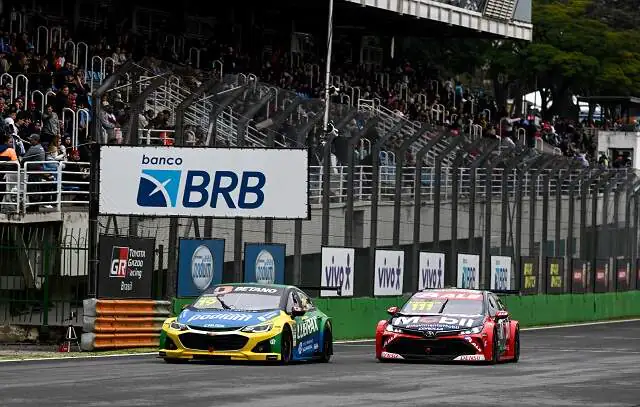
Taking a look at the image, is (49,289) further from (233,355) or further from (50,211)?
(233,355)

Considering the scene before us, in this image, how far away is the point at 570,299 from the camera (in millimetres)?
47594

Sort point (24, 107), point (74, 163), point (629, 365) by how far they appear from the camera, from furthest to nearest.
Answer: point (24, 107) → point (74, 163) → point (629, 365)

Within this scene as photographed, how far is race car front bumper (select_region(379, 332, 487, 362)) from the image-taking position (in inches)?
926

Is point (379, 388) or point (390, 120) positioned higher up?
point (390, 120)

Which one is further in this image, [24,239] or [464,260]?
[464,260]

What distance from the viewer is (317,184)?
102 ft

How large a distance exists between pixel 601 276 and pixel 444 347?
89.4ft

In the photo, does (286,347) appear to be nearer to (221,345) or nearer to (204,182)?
(221,345)

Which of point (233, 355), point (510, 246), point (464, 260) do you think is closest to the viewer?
point (233, 355)

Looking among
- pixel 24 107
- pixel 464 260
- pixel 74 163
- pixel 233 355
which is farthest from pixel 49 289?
pixel 464 260

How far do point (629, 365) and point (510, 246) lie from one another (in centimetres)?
1730

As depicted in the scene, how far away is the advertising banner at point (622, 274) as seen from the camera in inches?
2025

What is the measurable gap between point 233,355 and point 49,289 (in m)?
5.24

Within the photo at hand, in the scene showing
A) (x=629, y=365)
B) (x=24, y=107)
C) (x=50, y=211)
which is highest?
(x=24, y=107)
